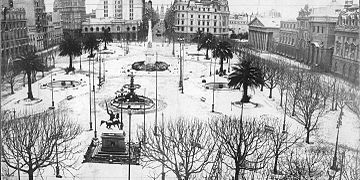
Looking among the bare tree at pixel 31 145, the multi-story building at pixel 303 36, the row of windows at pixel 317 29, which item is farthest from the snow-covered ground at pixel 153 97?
the row of windows at pixel 317 29

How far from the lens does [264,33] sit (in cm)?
5688

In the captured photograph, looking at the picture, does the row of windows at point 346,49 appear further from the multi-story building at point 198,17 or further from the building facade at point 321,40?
the multi-story building at point 198,17

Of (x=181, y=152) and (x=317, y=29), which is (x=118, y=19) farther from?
(x=181, y=152)

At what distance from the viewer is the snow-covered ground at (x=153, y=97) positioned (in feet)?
54.0

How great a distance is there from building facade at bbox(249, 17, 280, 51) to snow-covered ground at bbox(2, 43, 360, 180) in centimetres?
997

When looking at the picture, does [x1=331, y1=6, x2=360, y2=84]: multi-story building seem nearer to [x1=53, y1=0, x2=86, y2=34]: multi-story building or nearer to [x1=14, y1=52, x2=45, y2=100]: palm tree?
[x1=14, y1=52, x2=45, y2=100]: palm tree

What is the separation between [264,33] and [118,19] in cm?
3841

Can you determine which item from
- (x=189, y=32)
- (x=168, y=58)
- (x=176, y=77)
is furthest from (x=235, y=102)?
(x=189, y=32)

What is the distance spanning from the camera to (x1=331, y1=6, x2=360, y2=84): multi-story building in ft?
96.8

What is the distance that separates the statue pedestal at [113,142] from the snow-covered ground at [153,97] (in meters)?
1.29

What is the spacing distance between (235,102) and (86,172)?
1568cm

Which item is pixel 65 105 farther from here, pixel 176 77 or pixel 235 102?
pixel 176 77

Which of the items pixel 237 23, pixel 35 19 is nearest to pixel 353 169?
pixel 35 19

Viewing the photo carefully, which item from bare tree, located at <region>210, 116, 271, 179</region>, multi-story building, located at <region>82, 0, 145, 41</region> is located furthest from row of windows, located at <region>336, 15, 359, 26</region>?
multi-story building, located at <region>82, 0, 145, 41</region>
